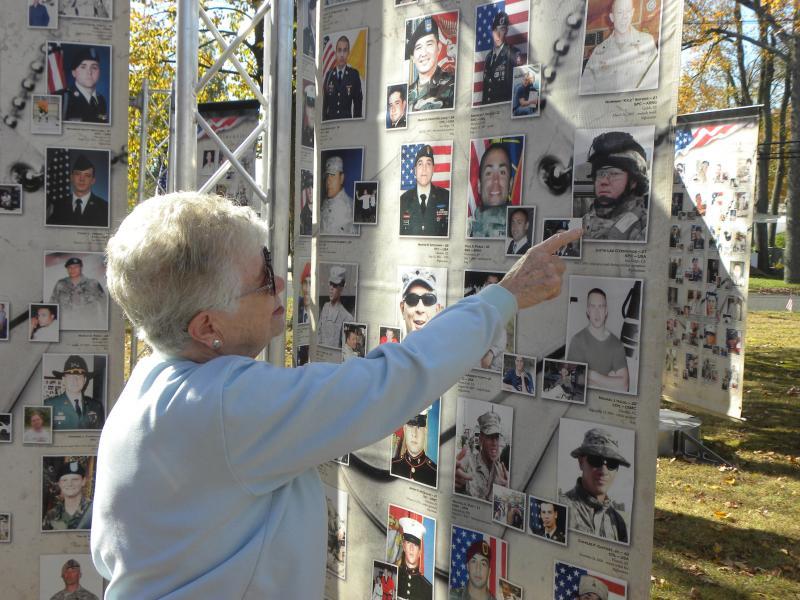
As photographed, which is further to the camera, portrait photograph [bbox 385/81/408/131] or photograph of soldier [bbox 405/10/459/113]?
portrait photograph [bbox 385/81/408/131]

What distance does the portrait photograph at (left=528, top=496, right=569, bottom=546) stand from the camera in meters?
2.14

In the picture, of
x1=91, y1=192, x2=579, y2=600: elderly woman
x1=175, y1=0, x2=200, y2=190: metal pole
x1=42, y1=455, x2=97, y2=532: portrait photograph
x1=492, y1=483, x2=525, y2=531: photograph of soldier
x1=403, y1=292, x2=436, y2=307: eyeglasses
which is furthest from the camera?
x1=42, y1=455, x2=97, y2=532: portrait photograph

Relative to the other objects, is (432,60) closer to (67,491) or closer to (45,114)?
(45,114)

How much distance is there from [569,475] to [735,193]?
4.09m

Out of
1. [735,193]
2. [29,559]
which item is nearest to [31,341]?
[29,559]

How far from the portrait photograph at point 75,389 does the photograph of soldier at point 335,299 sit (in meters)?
1.04

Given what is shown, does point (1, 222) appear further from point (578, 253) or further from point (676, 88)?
point (676, 88)

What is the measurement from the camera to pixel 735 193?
542 centimetres

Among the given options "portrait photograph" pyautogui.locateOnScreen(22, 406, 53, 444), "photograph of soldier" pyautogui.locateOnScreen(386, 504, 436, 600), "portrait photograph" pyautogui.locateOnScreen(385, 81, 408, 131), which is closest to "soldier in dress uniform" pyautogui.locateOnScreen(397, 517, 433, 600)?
"photograph of soldier" pyautogui.locateOnScreen(386, 504, 436, 600)

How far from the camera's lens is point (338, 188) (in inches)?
107

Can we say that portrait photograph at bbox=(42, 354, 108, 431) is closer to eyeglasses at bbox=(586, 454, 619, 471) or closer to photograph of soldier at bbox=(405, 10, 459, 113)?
photograph of soldier at bbox=(405, 10, 459, 113)

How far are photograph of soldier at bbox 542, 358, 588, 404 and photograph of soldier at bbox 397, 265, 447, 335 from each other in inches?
17.6

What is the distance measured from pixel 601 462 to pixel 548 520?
10.5 inches

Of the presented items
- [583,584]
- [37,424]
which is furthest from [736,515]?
[37,424]
